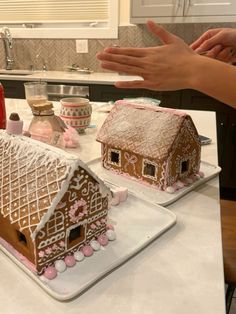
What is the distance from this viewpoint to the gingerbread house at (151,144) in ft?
2.65

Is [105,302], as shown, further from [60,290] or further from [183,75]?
[183,75]

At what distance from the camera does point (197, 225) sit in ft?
2.28

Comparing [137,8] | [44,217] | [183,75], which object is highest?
[137,8]

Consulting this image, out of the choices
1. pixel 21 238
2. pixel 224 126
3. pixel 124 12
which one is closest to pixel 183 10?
pixel 124 12

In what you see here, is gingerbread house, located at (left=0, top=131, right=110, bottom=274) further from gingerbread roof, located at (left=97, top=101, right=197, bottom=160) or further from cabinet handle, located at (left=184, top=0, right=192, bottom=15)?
cabinet handle, located at (left=184, top=0, right=192, bottom=15)

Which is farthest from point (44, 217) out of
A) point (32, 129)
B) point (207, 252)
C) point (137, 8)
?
point (137, 8)

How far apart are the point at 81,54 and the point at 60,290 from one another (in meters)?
2.84

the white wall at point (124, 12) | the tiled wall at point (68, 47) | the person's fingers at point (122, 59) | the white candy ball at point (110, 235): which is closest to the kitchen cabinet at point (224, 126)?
the tiled wall at point (68, 47)

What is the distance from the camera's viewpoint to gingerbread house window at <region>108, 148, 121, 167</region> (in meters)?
0.92

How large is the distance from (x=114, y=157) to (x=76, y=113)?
0.39m

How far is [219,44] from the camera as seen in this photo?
38.0 inches

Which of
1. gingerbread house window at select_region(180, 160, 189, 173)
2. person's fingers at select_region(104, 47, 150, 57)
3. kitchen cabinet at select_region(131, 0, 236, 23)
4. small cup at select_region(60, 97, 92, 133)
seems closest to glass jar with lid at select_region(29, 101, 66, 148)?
small cup at select_region(60, 97, 92, 133)

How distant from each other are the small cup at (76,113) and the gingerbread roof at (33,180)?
622 millimetres

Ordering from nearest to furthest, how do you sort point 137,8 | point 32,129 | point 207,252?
1. point 207,252
2. point 32,129
3. point 137,8
